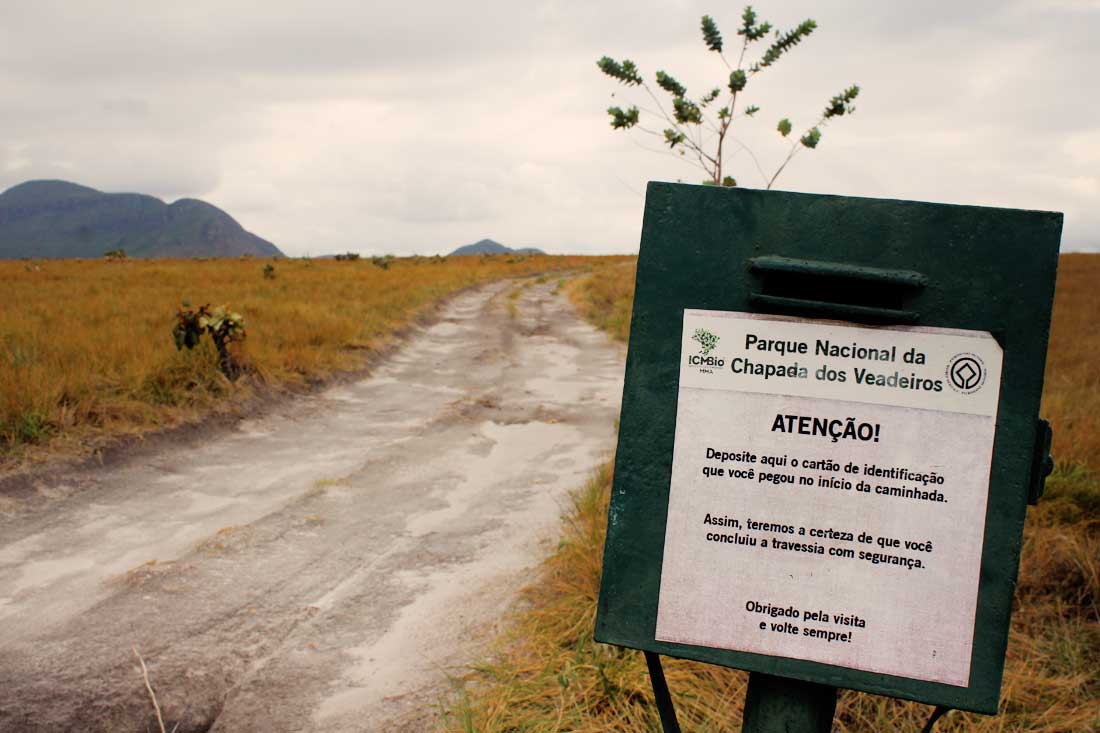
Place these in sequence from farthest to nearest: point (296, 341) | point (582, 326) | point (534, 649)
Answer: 1. point (582, 326)
2. point (296, 341)
3. point (534, 649)

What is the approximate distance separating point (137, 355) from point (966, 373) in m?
7.20

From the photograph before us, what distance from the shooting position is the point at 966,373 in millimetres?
1265

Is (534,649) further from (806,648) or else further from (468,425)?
(468,425)

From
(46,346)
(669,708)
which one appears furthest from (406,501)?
(46,346)

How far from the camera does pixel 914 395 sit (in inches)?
50.3

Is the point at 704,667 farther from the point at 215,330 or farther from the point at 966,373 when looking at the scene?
the point at 215,330

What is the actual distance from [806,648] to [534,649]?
5.34 feet

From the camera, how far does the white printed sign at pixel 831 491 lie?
125 cm

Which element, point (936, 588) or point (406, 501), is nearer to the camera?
point (936, 588)

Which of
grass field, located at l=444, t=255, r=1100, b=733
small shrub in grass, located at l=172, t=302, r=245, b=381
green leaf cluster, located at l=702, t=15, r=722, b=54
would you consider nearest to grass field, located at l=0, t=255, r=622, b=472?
small shrub in grass, located at l=172, t=302, r=245, b=381

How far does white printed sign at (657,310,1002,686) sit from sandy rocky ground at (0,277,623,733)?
154 centimetres

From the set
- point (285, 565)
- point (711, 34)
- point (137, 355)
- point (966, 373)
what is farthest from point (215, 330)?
point (966, 373)

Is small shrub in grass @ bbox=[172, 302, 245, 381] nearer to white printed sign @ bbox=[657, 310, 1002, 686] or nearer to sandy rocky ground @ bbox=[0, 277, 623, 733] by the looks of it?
sandy rocky ground @ bbox=[0, 277, 623, 733]

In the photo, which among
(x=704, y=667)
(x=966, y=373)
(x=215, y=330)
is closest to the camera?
(x=966, y=373)
